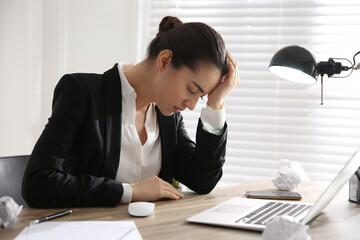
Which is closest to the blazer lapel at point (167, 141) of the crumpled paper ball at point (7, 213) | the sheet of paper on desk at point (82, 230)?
the sheet of paper on desk at point (82, 230)

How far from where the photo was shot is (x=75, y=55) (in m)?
2.98

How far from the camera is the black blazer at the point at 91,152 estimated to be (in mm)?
1282

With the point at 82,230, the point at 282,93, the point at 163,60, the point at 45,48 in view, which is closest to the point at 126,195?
the point at 82,230

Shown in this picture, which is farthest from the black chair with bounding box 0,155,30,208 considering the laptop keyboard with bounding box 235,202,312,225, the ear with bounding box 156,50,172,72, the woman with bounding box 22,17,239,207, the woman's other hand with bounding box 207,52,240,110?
the laptop keyboard with bounding box 235,202,312,225

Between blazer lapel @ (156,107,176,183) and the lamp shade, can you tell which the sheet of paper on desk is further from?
the lamp shade

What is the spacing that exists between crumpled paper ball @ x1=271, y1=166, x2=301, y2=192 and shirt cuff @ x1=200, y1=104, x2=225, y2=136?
271mm

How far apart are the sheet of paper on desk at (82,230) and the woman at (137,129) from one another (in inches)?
8.4

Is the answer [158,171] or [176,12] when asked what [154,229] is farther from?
[176,12]

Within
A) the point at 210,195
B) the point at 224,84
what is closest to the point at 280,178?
the point at 210,195

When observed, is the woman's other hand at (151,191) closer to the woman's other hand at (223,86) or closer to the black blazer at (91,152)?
the black blazer at (91,152)

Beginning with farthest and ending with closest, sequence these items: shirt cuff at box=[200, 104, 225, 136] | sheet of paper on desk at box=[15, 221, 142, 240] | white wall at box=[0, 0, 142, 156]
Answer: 1. white wall at box=[0, 0, 142, 156]
2. shirt cuff at box=[200, 104, 225, 136]
3. sheet of paper on desk at box=[15, 221, 142, 240]

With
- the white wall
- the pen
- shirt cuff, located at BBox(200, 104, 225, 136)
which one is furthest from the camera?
the white wall

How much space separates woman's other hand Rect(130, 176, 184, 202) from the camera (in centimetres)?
135

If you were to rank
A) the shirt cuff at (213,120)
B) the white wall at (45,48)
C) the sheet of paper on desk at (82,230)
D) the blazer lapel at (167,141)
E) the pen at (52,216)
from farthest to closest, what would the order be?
1. the white wall at (45,48)
2. the blazer lapel at (167,141)
3. the shirt cuff at (213,120)
4. the pen at (52,216)
5. the sheet of paper on desk at (82,230)
